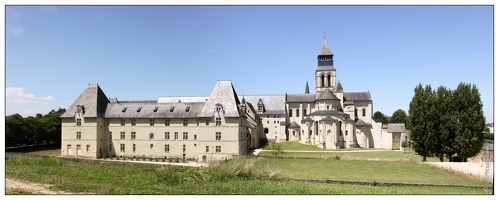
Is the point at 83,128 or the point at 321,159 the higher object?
the point at 83,128

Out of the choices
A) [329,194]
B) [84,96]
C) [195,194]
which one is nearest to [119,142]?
[84,96]

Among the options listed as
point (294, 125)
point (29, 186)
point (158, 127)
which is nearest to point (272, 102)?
point (294, 125)

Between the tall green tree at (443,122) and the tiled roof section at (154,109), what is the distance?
76.4 feet

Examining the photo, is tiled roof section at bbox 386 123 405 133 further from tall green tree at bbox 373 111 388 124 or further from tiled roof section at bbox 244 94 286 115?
tall green tree at bbox 373 111 388 124

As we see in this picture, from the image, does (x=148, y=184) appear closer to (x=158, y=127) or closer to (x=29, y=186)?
(x=29, y=186)

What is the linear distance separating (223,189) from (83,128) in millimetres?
29492

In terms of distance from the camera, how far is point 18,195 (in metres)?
11.1

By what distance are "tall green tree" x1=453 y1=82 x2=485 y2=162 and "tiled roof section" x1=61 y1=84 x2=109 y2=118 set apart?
35491 millimetres

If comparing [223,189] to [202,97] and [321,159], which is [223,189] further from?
[202,97]

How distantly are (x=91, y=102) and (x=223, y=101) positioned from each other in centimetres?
1563

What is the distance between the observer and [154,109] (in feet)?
126

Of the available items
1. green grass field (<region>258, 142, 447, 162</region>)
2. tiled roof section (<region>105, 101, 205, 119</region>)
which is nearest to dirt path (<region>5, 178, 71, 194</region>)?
green grass field (<region>258, 142, 447, 162</region>)

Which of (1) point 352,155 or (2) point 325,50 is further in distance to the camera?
(2) point 325,50

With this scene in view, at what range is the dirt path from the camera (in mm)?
11674
